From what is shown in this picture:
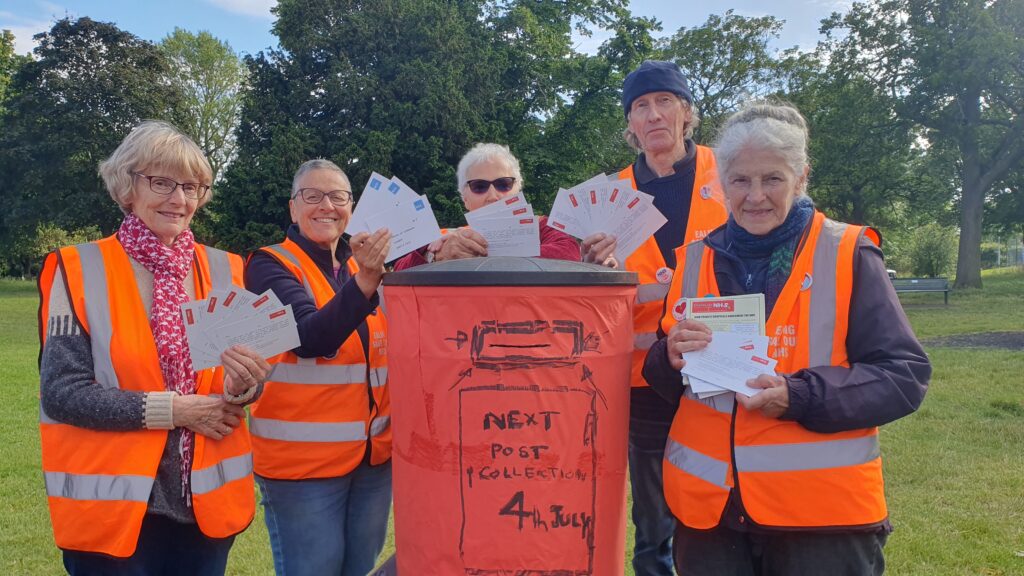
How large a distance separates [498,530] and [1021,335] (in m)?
13.4

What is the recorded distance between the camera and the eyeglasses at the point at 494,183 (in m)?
3.01

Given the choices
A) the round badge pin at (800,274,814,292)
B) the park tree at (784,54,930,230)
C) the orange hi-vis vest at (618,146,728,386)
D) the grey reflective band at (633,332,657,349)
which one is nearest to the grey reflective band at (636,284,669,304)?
the orange hi-vis vest at (618,146,728,386)

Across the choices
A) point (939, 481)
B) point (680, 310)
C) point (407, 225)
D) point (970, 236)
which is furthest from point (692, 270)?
point (970, 236)

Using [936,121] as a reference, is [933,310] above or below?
below

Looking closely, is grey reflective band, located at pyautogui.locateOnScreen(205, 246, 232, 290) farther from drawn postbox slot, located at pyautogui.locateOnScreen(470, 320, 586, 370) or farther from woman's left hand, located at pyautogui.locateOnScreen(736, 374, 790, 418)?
woman's left hand, located at pyautogui.locateOnScreen(736, 374, 790, 418)

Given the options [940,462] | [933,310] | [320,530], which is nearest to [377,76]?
[933,310]

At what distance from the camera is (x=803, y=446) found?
2.01m

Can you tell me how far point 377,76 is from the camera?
2145cm

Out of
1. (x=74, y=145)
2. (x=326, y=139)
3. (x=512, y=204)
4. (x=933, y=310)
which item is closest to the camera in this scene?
(x=512, y=204)

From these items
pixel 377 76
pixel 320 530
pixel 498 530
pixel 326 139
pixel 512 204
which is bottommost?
pixel 320 530

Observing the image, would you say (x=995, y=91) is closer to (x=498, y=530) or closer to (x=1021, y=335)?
(x=1021, y=335)

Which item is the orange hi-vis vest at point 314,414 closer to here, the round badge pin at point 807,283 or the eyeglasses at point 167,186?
the eyeglasses at point 167,186

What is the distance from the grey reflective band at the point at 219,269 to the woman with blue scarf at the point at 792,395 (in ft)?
5.18

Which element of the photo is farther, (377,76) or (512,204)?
(377,76)
